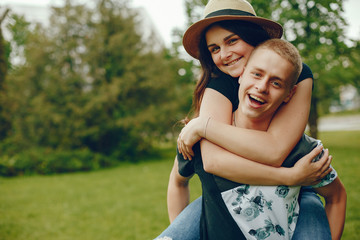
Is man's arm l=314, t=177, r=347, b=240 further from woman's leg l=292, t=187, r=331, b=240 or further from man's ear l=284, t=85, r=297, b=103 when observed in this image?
man's ear l=284, t=85, r=297, b=103

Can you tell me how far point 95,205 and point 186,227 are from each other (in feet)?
20.0

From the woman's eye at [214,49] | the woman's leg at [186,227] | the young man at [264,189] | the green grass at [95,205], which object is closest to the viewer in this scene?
the young man at [264,189]

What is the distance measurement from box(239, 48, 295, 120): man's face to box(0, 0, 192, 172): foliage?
499 inches

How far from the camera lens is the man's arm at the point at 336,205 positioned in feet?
5.92

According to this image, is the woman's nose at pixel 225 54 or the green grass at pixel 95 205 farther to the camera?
the green grass at pixel 95 205

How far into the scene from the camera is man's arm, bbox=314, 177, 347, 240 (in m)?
1.80

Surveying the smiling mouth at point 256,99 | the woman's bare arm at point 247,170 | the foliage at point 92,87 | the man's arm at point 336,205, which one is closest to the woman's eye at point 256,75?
the smiling mouth at point 256,99

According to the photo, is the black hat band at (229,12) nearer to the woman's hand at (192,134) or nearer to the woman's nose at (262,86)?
the woman's nose at (262,86)

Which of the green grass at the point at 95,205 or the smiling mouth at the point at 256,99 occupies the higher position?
the smiling mouth at the point at 256,99

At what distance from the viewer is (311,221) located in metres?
1.74

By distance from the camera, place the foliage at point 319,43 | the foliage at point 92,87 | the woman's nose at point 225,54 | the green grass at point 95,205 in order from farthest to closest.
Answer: the foliage at point 92,87, the foliage at point 319,43, the green grass at point 95,205, the woman's nose at point 225,54

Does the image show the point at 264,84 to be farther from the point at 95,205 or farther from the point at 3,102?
the point at 3,102

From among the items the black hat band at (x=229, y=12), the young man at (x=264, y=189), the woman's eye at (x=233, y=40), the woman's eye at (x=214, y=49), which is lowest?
the young man at (x=264, y=189)

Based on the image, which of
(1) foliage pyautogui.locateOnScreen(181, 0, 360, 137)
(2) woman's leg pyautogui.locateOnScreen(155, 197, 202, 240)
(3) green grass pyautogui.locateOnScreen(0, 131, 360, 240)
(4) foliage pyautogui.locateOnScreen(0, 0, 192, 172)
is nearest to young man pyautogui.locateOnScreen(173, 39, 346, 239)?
(2) woman's leg pyautogui.locateOnScreen(155, 197, 202, 240)
